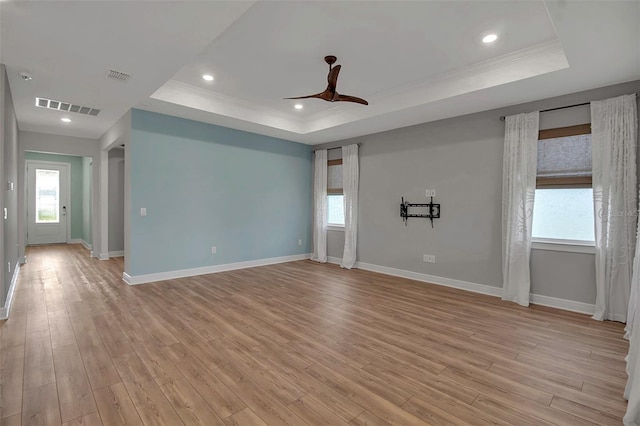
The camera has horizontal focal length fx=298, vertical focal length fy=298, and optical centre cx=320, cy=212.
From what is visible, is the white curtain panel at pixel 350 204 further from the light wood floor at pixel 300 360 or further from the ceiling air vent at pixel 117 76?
the ceiling air vent at pixel 117 76

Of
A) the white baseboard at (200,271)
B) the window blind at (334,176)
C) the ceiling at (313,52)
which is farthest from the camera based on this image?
the window blind at (334,176)

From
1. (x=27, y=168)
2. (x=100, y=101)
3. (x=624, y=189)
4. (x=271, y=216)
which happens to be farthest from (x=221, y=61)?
(x=27, y=168)

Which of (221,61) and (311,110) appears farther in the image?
(311,110)

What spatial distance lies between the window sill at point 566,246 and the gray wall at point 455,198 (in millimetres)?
57

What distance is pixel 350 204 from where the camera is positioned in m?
6.29

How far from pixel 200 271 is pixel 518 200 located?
5208 millimetres

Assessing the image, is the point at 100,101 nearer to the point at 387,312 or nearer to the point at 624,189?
the point at 387,312

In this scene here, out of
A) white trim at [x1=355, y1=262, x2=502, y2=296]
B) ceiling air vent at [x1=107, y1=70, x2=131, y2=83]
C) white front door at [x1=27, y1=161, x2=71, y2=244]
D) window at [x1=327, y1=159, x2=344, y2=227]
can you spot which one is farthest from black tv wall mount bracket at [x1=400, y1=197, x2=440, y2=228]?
white front door at [x1=27, y1=161, x2=71, y2=244]

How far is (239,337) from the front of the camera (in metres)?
2.90

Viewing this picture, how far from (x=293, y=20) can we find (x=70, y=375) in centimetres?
349

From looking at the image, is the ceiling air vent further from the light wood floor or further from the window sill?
the window sill

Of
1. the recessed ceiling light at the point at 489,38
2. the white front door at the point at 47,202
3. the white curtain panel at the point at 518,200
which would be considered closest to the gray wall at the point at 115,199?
the white front door at the point at 47,202

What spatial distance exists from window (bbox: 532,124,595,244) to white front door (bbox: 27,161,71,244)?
38.8 ft

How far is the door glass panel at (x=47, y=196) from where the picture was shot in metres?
8.71
